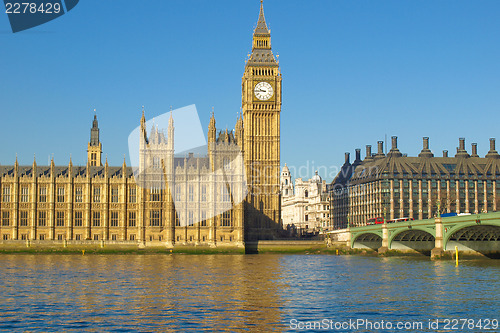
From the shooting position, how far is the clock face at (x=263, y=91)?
449 ft

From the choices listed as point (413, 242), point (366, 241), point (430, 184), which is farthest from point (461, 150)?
point (413, 242)

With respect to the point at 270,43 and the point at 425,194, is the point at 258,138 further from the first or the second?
the point at 425,194

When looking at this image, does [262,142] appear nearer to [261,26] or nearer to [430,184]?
[261,26]

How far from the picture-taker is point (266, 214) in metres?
132

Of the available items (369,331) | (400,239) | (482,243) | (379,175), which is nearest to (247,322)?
(369,331)

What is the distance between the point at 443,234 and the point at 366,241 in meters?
38.6

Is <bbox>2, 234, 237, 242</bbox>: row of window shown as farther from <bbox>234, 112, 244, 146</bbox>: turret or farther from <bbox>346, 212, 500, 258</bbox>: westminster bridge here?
<bbox>346, 212, 500, 258</bbox>: westminster bridge

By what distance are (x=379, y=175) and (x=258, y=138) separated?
119 ft

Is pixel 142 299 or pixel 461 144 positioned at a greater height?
pixel 461 144

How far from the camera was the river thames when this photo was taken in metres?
36.7

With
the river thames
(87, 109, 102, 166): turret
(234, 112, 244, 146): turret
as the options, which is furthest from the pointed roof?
the river thames

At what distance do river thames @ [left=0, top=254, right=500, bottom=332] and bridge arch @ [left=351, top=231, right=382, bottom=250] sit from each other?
53547 millimetres

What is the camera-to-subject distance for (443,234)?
91.9 metres

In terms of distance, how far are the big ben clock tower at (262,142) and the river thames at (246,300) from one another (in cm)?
6007
